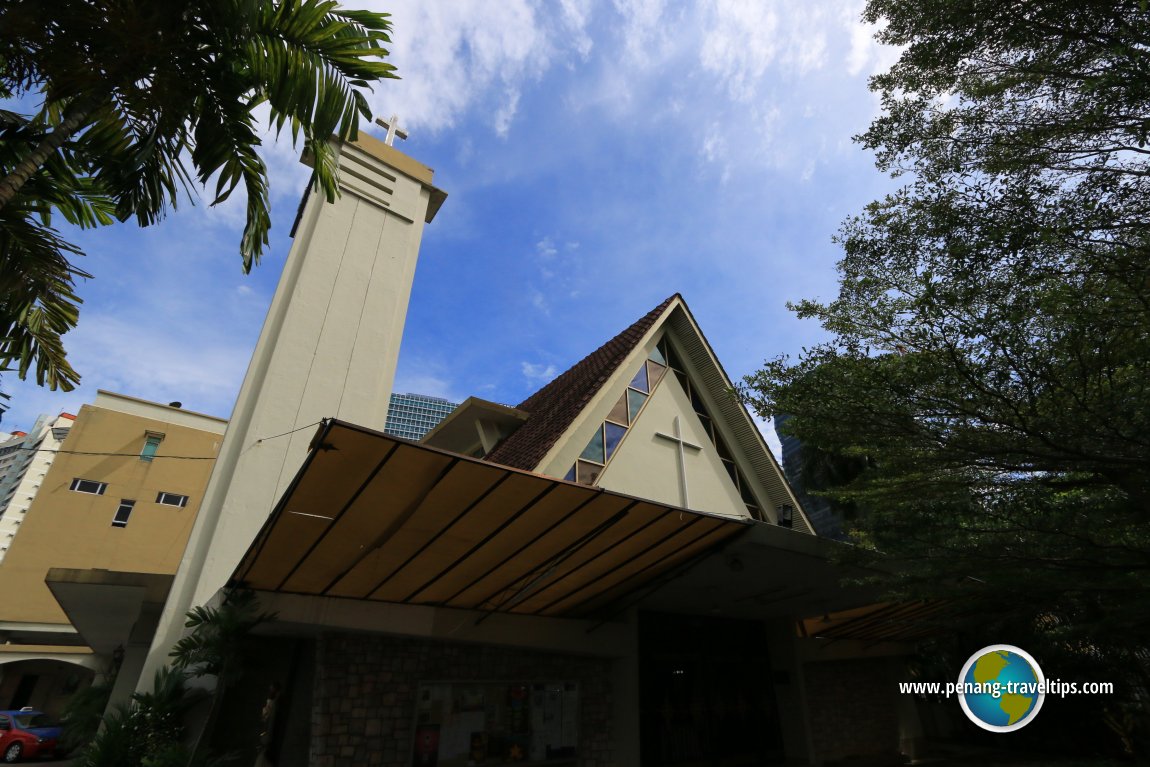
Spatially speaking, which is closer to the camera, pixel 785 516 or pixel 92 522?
pixel 785 516

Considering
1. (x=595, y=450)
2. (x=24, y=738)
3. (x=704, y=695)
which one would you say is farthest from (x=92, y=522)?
(x=704, y=695)

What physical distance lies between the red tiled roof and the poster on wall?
3880 mm

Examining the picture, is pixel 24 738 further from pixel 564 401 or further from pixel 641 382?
pixel 641 382

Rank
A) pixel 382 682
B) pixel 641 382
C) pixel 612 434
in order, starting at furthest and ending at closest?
pixel 641 382 → pixel 612 434 → pixel 382 682

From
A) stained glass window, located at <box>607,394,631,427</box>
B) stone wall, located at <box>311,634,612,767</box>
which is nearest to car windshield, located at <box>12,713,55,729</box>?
stone wall, located at <box>311,634,612,767</box>

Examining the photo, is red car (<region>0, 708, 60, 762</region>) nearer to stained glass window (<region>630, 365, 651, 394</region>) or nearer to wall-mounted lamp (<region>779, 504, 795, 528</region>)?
stained glass window (<region>630, 365, 651, 394</region>)

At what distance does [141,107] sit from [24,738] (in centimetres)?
2001

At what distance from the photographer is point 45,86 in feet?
15.2

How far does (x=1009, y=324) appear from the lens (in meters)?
5.66

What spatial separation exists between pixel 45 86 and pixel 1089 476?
1290 cm

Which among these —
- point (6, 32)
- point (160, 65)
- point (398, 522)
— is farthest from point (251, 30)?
point (398, 522)

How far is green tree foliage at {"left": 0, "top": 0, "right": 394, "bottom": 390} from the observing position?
4477 millimetres

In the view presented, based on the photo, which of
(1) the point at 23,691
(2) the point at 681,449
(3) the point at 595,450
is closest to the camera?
(3) the point at 595,450

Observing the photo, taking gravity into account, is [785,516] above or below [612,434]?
below
